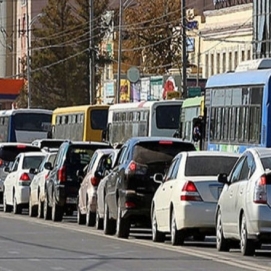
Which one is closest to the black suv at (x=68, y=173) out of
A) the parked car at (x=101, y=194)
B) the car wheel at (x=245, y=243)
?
the parked car at (x=101, y=194)

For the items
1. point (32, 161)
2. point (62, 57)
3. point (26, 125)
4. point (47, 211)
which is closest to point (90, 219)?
point (47, 211)

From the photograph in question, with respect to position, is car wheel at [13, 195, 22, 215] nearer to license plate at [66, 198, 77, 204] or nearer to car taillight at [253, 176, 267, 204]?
license plate at [66, 198, 77, 204]

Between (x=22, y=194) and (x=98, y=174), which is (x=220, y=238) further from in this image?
(x=22, y=194)

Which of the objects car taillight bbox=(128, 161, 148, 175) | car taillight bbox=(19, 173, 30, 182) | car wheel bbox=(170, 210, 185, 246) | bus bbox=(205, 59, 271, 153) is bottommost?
car taillight bbox=(19, 173, 30, 182)

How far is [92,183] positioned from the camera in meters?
26.4

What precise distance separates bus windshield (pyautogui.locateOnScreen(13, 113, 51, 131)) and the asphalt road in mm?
34219

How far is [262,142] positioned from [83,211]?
432 centimetres

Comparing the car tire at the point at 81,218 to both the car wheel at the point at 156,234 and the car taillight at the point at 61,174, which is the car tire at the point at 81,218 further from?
the car wheel at the point at 156,234

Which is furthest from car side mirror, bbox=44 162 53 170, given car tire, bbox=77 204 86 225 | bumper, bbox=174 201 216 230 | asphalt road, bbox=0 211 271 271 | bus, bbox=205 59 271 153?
bumper, bbox=174 201 216 230

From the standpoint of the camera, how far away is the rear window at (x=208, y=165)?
20.5 meters

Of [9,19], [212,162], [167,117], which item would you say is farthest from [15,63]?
[212,162]

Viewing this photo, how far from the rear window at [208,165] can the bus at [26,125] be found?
126 feet

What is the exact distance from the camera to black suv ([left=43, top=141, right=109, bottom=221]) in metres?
28.8

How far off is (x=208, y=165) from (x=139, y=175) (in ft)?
6.64
